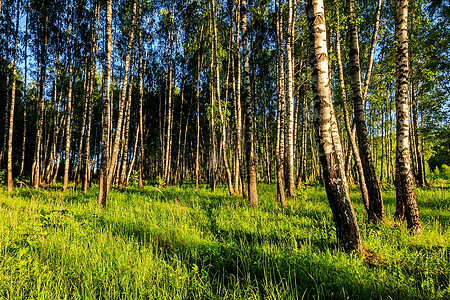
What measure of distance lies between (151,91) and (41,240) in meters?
25.0

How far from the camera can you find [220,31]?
13875 mm

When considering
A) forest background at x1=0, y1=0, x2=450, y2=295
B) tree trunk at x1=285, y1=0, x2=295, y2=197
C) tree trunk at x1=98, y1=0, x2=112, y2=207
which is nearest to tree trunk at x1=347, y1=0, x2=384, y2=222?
forest background at x1=0, y1=0, x2=450, y2=295

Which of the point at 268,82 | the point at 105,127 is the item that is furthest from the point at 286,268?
the point at 268,82

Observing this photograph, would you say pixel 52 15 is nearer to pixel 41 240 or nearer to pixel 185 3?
pixel 185 3

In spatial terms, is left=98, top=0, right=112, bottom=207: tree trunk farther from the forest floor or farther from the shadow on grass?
the shadow on grass

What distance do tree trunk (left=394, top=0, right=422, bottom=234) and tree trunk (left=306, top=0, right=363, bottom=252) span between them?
7.11ft

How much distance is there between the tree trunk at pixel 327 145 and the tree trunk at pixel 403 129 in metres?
2.17

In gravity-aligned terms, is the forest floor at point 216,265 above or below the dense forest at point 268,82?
below

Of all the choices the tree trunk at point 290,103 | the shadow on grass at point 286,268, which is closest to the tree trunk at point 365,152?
the shadow on grass at point 286,268

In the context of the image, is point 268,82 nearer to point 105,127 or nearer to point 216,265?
point 105,127

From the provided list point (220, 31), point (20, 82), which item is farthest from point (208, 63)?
point (20, 82)

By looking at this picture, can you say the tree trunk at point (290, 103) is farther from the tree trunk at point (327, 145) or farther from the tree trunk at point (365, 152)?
the tree trunk at point (327, 145)

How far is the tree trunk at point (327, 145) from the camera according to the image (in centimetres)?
321

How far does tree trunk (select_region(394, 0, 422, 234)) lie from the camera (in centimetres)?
446
